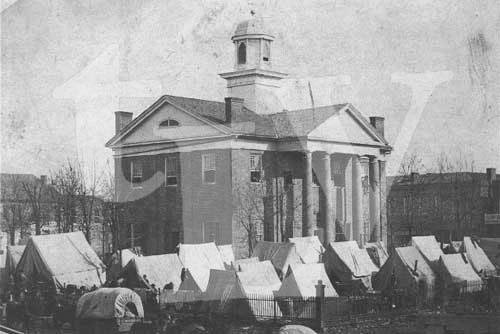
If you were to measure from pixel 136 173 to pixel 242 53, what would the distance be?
911 centimetres

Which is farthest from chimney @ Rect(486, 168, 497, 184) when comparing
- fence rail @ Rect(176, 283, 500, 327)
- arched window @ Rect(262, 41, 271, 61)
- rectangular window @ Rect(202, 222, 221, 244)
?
fence rail @ Rect(176, 283, 500, 327)

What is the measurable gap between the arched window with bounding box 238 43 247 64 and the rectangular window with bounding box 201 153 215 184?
7293 mm

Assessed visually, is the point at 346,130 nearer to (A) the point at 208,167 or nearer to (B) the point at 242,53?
(B) the point at 242,53

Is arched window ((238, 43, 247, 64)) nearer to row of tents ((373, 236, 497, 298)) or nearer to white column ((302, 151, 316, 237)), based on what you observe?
white column ((302, 151, 316, 237))

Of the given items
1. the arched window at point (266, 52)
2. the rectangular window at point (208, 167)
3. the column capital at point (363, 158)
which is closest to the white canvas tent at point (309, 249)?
the rectangular window at point (208, 167)

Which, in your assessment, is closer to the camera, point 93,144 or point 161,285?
point 161,285

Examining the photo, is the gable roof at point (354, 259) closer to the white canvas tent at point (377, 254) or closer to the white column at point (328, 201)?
the white canvas tent at point (377, 254)

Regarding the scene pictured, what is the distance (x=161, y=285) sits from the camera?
25000 millimetres

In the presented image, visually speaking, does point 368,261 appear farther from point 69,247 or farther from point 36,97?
point 36,97

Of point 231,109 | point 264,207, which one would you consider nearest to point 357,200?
point 264,207

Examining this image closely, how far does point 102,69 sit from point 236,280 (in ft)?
33.9

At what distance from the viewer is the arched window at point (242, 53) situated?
41.7 m

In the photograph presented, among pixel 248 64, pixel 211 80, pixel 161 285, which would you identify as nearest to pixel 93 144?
pixel 211 80

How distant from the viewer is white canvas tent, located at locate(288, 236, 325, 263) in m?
31.5
